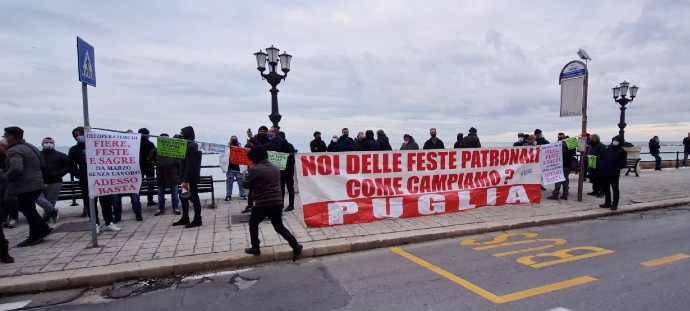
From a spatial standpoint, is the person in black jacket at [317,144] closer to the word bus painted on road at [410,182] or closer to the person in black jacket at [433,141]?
the person in black jacket at [433,141]

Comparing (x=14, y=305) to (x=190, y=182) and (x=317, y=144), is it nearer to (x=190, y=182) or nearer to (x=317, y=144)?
(x=190, y=182)

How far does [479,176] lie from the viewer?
26.2ft

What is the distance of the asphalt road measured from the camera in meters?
3.60

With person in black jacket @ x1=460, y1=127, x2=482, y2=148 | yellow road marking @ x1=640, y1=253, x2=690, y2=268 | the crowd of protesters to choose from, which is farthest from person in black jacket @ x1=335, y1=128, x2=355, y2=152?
yellow road marking @ x1=640, y1=253, x2=690, y2=268

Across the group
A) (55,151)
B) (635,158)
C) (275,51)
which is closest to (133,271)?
(55,151)

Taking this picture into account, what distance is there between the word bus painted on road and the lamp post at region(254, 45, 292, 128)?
4.58 metres

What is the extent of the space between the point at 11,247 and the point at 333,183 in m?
5.17

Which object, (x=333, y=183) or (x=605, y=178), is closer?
(x=333, y=183)

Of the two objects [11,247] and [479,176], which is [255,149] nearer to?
[11,247]

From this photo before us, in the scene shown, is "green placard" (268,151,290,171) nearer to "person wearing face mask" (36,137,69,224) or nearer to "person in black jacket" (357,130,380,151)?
"person in black jacket" (357,130,380,151)

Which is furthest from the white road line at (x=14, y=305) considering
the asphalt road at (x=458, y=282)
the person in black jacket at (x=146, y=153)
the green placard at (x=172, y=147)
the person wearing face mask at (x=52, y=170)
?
the person in black jacket at (x=146, y=153)

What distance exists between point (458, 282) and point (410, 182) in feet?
10.9

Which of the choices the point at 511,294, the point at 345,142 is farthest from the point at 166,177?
the point at 511,294

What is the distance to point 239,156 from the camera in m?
8.43
